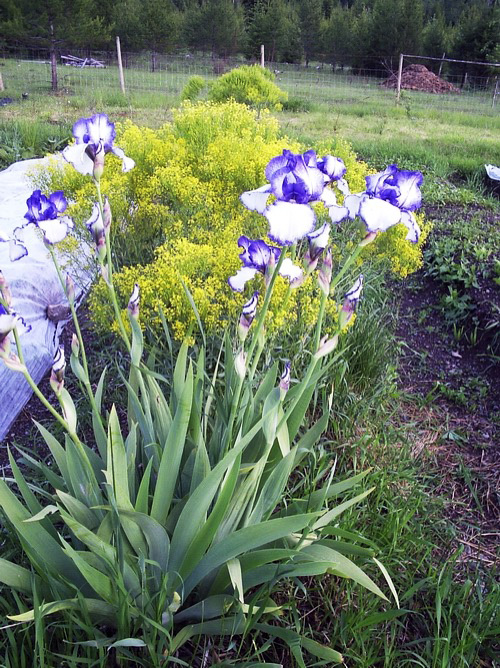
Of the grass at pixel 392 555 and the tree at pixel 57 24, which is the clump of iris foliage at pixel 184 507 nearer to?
the grass at pixel 392 555

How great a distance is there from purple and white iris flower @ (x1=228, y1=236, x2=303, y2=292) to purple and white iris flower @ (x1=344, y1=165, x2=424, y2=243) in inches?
8.0

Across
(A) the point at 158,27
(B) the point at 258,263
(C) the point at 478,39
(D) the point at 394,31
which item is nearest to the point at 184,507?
(B) the point at 258,263

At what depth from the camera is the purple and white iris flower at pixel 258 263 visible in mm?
1206

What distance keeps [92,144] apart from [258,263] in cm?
44

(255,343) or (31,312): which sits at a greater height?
(255,343)

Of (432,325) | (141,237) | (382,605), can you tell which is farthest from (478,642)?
(141,237)

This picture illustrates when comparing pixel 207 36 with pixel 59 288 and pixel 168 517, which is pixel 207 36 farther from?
pixel 168 517

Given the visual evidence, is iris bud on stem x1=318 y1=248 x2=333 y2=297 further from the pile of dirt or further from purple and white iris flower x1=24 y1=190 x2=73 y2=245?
the pile of dirt

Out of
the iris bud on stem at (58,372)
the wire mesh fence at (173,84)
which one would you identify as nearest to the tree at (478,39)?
the wire mesh fence at (173,84)

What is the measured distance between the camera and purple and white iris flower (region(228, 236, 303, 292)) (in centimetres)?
121

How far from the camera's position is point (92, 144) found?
1183mm

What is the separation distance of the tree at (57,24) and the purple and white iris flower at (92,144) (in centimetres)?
1712

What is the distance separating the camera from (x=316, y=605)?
62.3 inches

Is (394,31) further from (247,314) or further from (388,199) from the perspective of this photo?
(247,314)
